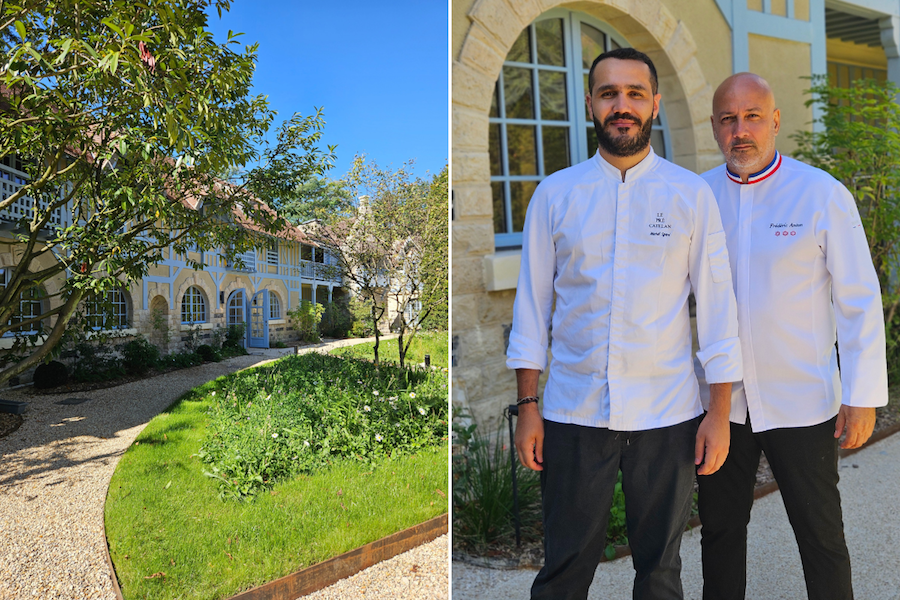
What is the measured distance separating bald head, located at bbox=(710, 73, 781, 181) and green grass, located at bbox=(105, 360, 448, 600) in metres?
2.20

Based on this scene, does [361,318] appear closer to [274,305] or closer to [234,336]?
[274,305]

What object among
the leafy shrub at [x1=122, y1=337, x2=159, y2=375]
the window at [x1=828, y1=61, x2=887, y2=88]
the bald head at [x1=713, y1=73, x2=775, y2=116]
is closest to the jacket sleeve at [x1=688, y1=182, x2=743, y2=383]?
the bald head at [x1=713, y1=73, x2=775, y2=116]

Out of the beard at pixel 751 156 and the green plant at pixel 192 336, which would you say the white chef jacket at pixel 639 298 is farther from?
the green plant at pixel 192 336

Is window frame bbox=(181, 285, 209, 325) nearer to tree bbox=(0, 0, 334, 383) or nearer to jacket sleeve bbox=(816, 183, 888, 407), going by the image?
tree bbox=(0, 0, 334, 383)

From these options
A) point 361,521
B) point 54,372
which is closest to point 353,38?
point 54,372

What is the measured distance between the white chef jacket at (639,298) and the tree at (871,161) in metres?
4.27

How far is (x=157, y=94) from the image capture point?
2379mm

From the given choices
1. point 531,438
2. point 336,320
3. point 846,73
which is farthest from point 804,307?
point 846,73

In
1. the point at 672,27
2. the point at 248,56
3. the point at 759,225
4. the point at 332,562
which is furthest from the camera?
the point at 672,27

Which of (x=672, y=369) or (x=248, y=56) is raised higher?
(x=248, y=56)

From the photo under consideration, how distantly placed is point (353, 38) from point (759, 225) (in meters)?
2.33

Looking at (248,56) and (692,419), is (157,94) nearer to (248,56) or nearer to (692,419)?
(248,56)

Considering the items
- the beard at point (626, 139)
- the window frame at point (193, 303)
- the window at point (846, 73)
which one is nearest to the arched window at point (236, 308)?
the window frame at point (193, 303)

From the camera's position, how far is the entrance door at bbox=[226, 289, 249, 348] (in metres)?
2.68
